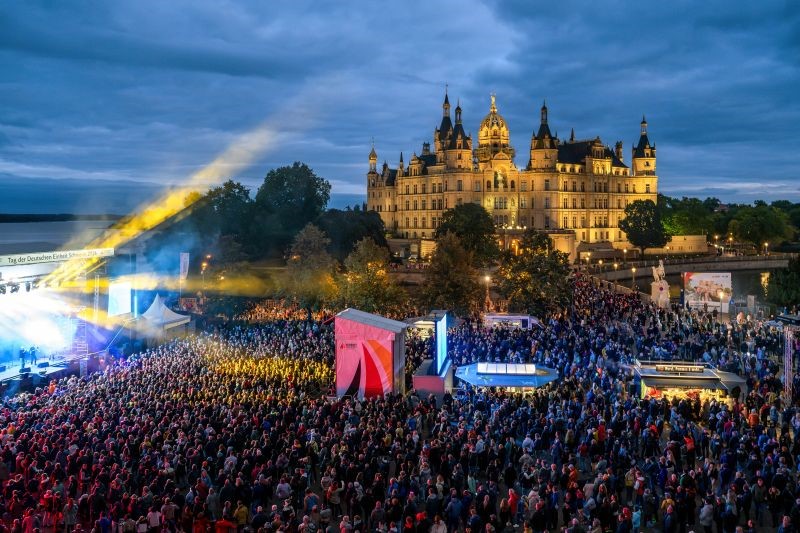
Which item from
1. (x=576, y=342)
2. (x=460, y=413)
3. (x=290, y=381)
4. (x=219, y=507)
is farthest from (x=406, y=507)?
(x=576, y=342)

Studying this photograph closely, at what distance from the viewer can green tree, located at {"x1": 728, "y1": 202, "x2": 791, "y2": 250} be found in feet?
303

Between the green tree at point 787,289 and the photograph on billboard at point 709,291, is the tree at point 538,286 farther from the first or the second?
the green tree at point 787,289

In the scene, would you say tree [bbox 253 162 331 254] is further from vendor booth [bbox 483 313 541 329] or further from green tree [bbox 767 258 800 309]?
green tree [bbox 767 258 800 309]

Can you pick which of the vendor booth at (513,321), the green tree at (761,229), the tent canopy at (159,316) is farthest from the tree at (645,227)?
the tent canopy at (159,316)

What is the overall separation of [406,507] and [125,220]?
79.1m

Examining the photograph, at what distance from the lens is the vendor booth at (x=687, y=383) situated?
17.9 metres

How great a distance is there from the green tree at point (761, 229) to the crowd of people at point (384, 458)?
81.2 metres

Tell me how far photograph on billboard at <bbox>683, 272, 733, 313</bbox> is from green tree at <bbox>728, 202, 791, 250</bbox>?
213ft

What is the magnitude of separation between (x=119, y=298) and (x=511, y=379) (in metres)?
19.5

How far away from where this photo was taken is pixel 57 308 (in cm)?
2767

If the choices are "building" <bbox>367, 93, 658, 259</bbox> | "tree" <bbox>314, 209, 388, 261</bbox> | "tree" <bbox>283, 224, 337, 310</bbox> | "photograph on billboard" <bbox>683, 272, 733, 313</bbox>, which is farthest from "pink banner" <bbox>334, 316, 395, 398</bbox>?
"building" <bbox>367, 93, 658, 259</bbox>

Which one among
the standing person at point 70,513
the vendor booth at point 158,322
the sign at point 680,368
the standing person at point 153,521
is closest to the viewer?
the standing person at point 153,521

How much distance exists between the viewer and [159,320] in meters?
29.9

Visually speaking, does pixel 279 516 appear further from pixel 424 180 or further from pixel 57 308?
pixel 424 180
